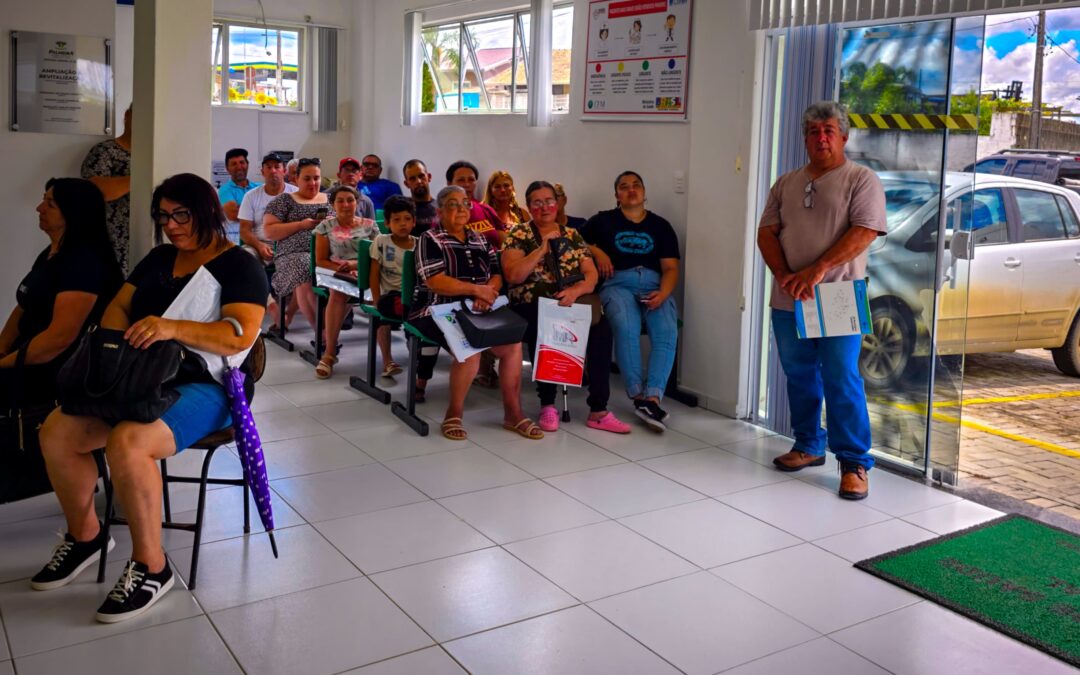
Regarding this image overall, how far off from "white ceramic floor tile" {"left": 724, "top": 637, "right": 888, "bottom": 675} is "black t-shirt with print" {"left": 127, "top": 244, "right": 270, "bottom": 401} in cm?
181

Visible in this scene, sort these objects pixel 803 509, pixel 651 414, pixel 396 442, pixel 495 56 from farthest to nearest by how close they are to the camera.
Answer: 1. pixel 495 56
2. pixel 651 414
3. pixel 396 442
4. pixel 803 509

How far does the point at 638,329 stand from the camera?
17.0ft

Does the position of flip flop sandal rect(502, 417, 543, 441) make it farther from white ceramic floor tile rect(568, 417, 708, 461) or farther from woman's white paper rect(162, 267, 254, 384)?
woman's white paper rect(162, 267, 254, 384)

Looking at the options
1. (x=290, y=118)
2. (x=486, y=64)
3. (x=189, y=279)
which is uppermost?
(x=486, y=64)

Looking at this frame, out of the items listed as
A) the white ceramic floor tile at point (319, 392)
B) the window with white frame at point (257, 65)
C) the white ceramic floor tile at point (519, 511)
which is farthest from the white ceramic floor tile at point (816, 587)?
the window with white frame at point (257, 65)

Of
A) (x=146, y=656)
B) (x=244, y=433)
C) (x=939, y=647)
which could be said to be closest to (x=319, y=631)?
(x=146, y=656)

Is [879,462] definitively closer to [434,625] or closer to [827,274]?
[827,274]

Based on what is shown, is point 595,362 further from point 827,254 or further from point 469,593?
point 469,593

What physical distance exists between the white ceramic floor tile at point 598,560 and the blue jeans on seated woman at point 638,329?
5.09 ft

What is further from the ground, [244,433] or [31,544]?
[244,433]

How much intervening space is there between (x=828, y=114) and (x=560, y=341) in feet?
5.58

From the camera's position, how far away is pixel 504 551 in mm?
3410

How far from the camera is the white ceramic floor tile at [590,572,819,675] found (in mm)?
2748

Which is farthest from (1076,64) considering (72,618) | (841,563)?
(72,618)
